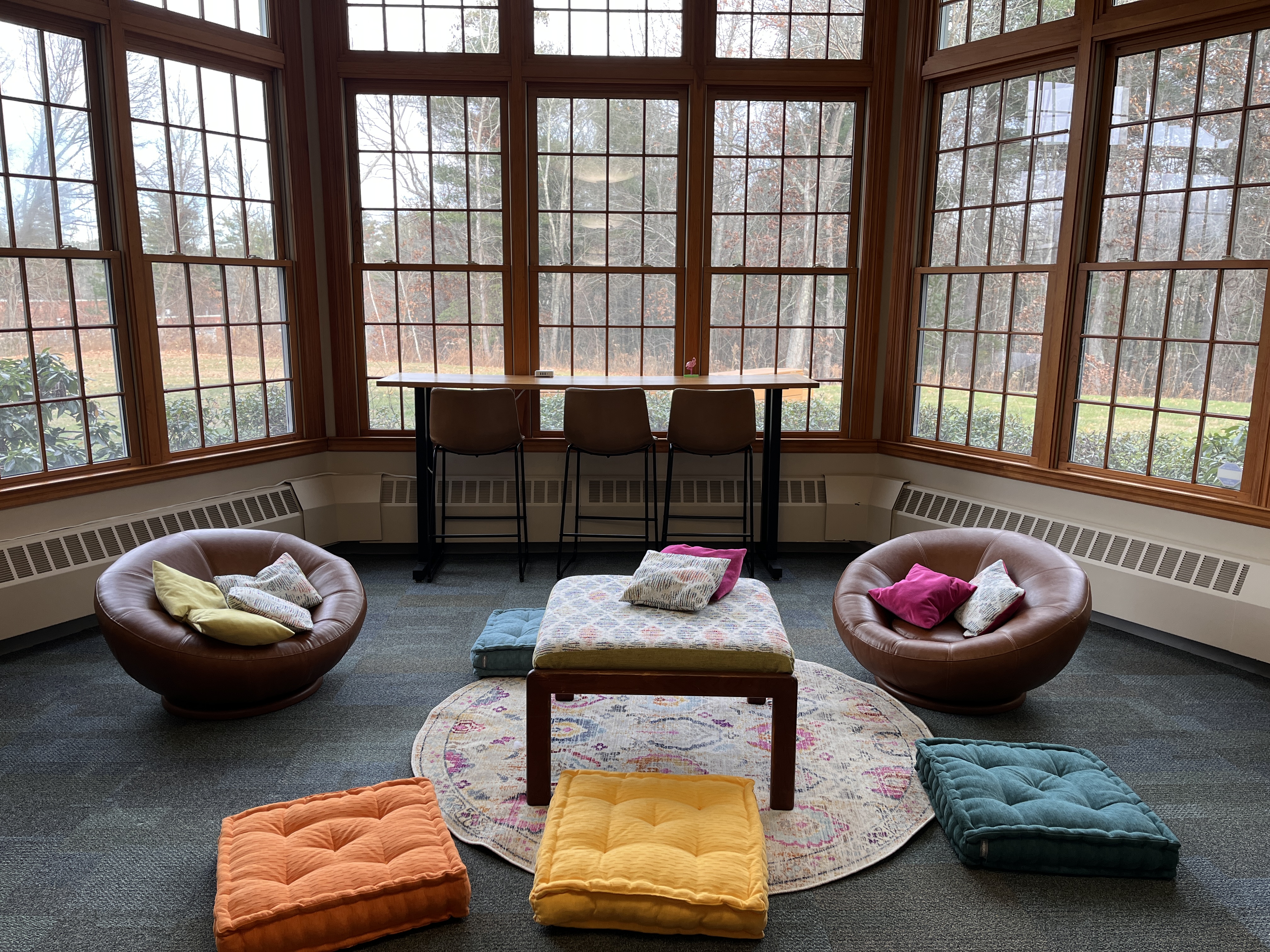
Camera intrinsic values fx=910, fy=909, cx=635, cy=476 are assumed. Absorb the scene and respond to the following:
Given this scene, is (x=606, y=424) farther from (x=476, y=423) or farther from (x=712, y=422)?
(x=476, y=423)

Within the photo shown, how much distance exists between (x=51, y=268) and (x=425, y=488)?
2.18 metres

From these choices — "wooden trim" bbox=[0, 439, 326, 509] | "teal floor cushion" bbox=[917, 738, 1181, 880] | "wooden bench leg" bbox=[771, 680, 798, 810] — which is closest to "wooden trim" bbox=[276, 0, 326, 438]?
"wooden trim" bbox=[0, 439, 326, 509]

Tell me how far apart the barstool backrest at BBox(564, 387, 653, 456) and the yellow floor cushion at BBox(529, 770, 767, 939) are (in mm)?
2698

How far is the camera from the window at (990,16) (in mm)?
4832

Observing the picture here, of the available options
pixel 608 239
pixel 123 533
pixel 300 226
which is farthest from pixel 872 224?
pixel 123 533

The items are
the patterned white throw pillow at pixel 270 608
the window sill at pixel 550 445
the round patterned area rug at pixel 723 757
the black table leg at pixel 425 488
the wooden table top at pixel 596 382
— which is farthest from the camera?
the window sill at pixel 550 445

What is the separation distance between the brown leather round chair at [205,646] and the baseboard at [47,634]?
100 cm

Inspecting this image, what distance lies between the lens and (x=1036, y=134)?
498cm

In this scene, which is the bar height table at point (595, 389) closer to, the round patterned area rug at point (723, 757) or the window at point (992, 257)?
the window at point (992, 257)

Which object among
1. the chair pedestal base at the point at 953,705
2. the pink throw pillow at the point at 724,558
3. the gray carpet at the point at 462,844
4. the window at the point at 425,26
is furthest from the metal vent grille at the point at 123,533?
the chair pedestal base at the point at 953,705

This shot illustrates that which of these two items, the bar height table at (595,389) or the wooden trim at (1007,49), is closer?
the wooden trim at (1007,49)

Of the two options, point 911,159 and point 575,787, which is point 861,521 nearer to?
point 911,159

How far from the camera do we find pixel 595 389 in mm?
5246

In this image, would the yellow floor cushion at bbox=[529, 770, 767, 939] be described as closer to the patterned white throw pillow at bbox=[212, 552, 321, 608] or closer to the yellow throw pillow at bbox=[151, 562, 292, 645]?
the yellow throw pillow at bbox=[151, 562, 292, 645]
